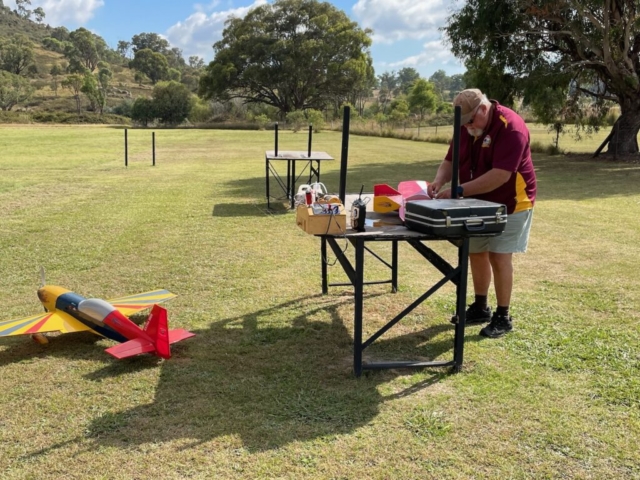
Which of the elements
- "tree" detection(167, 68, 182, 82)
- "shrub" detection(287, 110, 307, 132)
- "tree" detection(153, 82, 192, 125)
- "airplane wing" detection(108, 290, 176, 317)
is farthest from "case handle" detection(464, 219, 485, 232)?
"tree" detection(167, 68, 182, 82)

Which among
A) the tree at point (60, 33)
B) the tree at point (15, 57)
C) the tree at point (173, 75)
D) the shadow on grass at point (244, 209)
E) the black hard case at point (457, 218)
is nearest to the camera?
the black hard case at point (457, 218)

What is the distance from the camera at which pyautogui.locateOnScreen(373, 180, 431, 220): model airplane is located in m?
3.82

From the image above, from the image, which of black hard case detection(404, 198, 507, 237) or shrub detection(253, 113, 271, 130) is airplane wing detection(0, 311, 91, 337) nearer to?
black hard case detection(404, 198, 507, 237)

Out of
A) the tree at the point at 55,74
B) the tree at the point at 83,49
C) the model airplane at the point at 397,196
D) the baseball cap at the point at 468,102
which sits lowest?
the model airplane at the point at 397,196

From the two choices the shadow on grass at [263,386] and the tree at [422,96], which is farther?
the tree at [422,96]

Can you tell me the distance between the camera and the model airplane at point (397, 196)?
382 cm

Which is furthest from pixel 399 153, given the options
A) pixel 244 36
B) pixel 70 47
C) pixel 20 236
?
pixel 70 47

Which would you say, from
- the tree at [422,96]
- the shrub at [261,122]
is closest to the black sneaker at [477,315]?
the shrub at [261,122]

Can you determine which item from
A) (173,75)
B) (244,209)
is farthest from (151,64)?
(244,209)

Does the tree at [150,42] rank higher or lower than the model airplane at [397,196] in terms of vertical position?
higher

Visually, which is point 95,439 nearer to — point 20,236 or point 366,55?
point 20,236

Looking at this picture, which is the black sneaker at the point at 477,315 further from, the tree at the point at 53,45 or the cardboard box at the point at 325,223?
the tree at the point at 53,45

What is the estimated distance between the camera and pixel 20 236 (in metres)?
7.46

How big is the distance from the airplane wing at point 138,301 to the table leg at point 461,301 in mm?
2477
